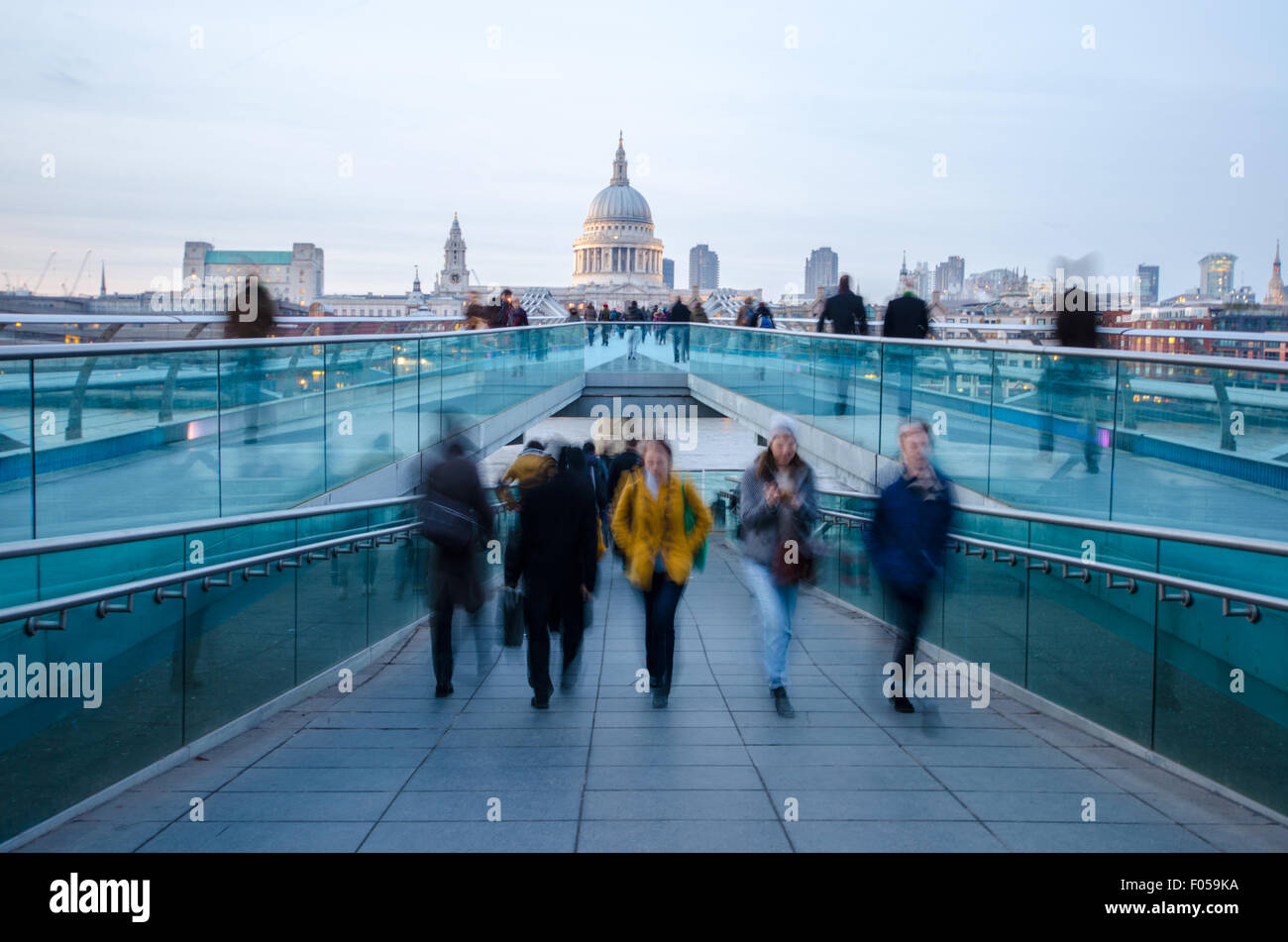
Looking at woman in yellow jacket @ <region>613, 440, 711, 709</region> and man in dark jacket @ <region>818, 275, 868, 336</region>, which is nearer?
woman in yellow jacket @ <region>613, 440, 711, 709</region>

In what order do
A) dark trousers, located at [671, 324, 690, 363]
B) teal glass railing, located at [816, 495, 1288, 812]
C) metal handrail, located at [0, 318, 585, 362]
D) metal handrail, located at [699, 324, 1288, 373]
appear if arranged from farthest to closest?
1. dark trousers, located at [671, 324, 690, 363]
2. metal handrail, located at [699, 324, 1288, 373]
3. metal handrail, located at [0, 318, 585, 362]
4. teal glass railing, located at [816, 495, 1288, 812]

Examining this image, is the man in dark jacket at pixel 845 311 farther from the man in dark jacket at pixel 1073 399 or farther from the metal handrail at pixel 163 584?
the metal handrail at pixel 163 584

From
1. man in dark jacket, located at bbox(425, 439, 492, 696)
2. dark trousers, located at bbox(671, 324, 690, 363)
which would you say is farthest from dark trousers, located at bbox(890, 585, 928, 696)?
dark trousers, located at bbox(671, 324, 690, 363)

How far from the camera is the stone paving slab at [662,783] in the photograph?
187 inches

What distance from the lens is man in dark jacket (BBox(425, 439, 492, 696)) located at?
771cm

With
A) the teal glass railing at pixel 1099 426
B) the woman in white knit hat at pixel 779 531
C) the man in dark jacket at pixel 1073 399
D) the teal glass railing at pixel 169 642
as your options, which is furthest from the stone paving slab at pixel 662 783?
the man in dark jacket at pixel 1073 399

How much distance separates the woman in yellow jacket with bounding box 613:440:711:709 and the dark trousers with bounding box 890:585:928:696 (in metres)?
1.24

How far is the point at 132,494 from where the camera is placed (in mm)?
6824
